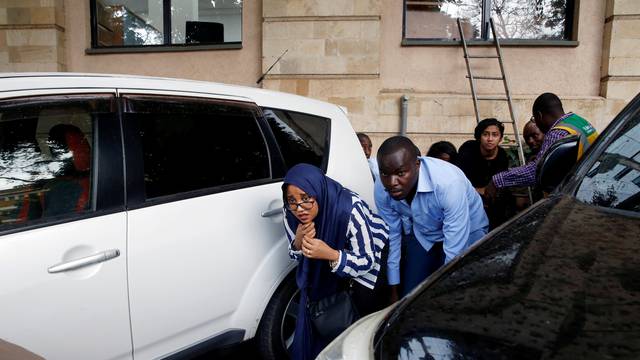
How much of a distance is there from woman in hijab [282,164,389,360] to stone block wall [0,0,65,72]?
673 cm

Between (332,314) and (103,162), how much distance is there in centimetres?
128

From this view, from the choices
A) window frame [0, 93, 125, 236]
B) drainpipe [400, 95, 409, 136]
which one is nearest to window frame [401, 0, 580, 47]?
drainpipe [400, 95, 409, 136]

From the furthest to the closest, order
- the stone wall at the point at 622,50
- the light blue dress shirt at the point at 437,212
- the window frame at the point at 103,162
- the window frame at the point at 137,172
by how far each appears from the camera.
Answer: the stone wall at the point at 622,50 → the light blue dress shirt at the point at 437,212 → the window frame at the point at 137,172 → the window frame at the point at 103,162

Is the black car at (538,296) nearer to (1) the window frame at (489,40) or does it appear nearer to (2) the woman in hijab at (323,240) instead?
(2) the woman in hijab at (323,240)

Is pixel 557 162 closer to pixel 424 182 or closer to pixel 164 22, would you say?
pixel 424 182

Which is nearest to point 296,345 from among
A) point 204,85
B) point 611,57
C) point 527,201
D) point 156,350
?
point 156,350

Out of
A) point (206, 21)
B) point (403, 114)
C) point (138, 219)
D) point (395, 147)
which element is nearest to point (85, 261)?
point (138, 219)

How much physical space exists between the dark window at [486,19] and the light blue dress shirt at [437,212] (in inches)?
203

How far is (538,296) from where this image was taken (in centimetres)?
124

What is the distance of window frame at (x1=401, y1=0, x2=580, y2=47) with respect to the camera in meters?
7.23

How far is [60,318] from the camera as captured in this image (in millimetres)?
1907

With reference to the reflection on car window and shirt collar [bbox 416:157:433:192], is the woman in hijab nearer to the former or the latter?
shirt collar [bbox 416:157:433:192]

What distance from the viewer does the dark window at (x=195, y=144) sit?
2.31 meters

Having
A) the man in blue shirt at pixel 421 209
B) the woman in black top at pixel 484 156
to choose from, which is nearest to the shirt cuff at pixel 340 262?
the man in blue shirt at pixel 421 209
